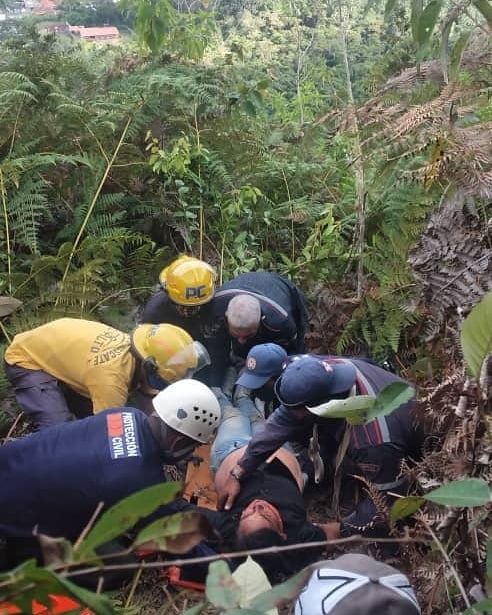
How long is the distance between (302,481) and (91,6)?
14800 millimetres

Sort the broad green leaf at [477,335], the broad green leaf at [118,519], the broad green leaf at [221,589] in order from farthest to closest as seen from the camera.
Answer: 1. the broad green leaf at [477,335]
2. the broad green leaf at [221,589]
3. the broad green leaf at [118,519]

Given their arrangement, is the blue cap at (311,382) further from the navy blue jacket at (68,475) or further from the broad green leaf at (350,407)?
the broad green leaf at (350,407)

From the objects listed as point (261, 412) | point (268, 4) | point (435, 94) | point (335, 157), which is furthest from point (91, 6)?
point (261, 412)

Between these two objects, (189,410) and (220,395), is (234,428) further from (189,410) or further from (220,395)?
(189,410)

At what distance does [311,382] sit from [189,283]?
1.63m

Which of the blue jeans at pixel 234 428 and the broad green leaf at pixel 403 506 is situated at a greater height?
the broad green leaf at pixel 403 506

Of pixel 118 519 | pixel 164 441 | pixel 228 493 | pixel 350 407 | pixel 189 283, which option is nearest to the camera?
pixel 118 519

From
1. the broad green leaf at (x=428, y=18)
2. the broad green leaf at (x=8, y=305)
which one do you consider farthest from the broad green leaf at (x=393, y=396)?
the broad green leaf at (x=8, y=305)

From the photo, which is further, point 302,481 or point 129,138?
point 129,138

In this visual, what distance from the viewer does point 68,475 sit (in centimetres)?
315

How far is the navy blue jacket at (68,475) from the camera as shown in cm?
315

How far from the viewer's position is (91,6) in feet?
51.4

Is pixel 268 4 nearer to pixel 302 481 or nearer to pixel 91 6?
pixel 91 6

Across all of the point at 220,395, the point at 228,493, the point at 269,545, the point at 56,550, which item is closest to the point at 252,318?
the point at 220,395
